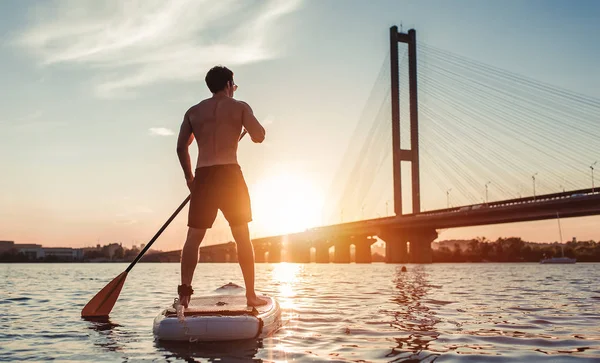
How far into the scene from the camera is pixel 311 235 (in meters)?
81.9

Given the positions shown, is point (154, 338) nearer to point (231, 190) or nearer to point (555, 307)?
point (231, 190)

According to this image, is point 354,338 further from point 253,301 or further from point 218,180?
point 218,180

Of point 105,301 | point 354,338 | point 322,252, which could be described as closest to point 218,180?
point 354,338

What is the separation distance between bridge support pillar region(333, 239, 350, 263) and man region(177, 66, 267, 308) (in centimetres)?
8135

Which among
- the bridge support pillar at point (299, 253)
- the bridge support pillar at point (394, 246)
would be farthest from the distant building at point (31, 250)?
the bridge support pillar at point (394, 246)

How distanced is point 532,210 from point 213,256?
84.0 metres

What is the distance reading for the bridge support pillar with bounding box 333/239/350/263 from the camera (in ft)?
282

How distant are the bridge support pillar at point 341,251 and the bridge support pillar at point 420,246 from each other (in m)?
22.6

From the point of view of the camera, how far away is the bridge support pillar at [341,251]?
86000 mm

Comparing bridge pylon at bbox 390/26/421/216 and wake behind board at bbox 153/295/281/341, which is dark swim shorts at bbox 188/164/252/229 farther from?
bridge pylon at bbox 390/26/421/216

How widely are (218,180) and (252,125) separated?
24.2 inches

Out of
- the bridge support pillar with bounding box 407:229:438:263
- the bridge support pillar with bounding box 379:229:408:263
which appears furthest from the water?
the bridge support pillar with bounding box 379:229:408:263

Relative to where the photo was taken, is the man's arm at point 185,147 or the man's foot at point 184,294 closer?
the man's foot at point 184,294

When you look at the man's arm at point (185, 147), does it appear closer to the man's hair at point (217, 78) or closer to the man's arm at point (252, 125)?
the man's hair at point (217, 78)
